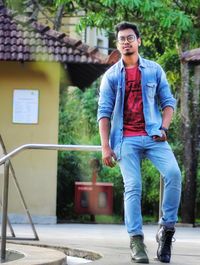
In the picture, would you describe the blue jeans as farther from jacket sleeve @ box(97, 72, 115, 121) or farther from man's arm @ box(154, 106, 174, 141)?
jacket sleeve @ box(97, 72, 115, 121)

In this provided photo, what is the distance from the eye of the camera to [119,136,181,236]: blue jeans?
6.86 m

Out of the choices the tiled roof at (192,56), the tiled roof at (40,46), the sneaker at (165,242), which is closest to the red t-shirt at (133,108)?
the sneaker at (165,242)

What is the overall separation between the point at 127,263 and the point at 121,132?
0.99 metres

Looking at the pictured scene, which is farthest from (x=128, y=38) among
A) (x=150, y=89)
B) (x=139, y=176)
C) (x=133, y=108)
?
(x=139, y=176)

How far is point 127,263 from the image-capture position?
6.88 meters

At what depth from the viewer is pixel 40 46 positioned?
16.6 meters

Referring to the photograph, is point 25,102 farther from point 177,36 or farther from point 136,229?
point 136,229

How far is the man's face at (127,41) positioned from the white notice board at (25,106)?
9.48 metres

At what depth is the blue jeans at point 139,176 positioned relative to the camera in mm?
6863

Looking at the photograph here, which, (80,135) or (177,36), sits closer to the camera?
(177,36)

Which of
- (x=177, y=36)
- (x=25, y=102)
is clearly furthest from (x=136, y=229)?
(x=177, y=36)

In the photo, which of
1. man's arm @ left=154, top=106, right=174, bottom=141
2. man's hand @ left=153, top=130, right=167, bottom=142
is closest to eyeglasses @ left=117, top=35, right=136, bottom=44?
man's arm @ left=154, top=106, right=174, bottom=141

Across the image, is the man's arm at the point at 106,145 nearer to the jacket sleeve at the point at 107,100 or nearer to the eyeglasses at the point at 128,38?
the jacket sleeve at the point at 107,100

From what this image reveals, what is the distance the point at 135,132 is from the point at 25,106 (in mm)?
9688
